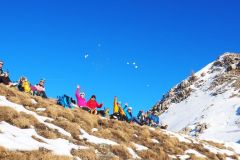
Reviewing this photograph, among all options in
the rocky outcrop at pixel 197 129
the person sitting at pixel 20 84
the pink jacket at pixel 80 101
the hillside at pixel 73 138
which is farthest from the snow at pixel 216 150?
the rocky outcrop at pixel 197 129

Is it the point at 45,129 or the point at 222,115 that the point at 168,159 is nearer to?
the point at 45,129

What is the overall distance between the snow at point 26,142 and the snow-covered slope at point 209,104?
131ft

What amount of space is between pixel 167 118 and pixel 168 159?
55.2m

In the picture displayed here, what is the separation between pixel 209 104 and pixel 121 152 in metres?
56.0

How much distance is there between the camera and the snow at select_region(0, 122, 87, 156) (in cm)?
1100

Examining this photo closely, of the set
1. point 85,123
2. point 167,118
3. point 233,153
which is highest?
point 167,118

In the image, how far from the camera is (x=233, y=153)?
910 inches

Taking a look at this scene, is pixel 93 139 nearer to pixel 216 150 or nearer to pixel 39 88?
pixel 39 88

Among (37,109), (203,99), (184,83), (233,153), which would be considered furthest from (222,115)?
(37,109)

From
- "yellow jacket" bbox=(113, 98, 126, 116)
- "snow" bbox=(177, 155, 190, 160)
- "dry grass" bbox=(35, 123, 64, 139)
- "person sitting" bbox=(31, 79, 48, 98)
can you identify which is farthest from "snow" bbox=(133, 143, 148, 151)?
"person sitting" bbox=(31, 79, 48, 98)

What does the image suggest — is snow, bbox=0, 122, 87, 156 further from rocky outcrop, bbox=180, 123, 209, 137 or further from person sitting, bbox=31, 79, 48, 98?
rocky outcrop, bbox=180, 123, 209, 137

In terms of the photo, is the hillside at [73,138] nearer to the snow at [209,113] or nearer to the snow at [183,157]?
the snow at [183,157]

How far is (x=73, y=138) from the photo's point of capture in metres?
14.8

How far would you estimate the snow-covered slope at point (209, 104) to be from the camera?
189 feet
